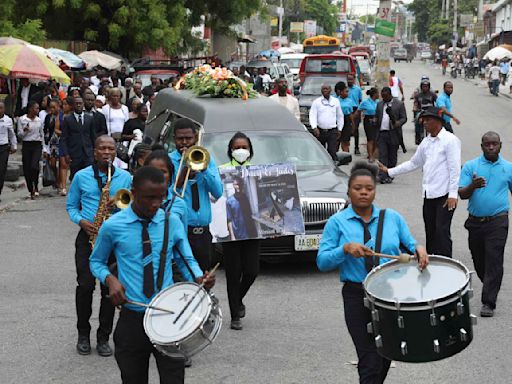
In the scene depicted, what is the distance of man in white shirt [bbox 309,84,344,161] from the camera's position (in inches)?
744

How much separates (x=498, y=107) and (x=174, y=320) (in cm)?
3763

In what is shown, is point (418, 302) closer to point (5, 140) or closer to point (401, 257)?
point (401, 257)

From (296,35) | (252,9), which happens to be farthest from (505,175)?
(296,35)

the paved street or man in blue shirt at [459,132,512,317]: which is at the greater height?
man in blue shirt at [459,132,512,317]

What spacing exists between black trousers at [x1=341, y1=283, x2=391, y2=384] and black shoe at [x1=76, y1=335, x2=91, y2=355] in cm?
288

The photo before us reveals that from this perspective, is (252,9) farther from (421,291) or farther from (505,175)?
(421,291)

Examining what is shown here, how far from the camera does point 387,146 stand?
1938 centimetres

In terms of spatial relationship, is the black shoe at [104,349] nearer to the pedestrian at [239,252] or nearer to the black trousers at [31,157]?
the pedestrian at [239,252]

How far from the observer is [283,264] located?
1173 cm

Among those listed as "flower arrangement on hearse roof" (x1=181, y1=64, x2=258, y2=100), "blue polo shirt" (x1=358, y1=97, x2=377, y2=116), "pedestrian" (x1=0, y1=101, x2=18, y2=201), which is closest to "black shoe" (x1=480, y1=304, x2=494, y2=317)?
"flower arrangement on hearse roof" (x1=181, y1=64, x2=258, y2=100)

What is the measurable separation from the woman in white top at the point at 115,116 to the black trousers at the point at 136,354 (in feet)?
36.0

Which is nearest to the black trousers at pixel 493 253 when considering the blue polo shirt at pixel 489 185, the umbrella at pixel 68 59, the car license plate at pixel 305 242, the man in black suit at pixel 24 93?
the blue polo shirt at pixel 489 185

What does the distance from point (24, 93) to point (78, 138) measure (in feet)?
25.3

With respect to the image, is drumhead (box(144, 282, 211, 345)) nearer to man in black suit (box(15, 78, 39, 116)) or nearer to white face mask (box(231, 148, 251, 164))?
white face mask (box(231, 148, 251, 164))
